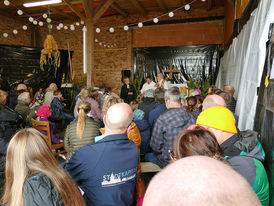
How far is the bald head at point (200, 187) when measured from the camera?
1.05 feet

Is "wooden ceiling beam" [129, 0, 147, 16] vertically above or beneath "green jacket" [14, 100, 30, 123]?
above

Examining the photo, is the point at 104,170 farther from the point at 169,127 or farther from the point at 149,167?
the point at 149,167

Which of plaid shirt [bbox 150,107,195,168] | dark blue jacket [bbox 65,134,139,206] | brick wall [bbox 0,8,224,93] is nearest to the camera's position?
dark blue jacket [bbox 65,134,139,206]

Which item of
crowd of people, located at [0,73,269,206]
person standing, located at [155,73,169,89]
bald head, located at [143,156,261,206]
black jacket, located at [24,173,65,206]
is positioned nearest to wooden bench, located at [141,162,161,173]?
crowd of people, located at [0,73,269,206]

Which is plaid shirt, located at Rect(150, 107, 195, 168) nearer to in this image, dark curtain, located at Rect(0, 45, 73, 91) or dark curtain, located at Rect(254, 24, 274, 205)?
dark curtain, located at Rect(254, 24, 274, 205)

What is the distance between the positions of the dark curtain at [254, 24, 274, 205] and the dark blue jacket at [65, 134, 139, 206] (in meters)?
0.99

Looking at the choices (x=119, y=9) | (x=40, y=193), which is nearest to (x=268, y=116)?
(x=40, y=193)

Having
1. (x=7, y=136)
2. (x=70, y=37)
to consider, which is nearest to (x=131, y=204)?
(x=7, y=136)

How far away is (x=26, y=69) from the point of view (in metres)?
7.55

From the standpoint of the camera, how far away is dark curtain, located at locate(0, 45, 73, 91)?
7.04m

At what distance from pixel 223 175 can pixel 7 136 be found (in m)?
2.68

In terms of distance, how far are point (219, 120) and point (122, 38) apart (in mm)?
8910

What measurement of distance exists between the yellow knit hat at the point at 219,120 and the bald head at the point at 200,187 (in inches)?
45.1

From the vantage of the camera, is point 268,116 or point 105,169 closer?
point 105,169
